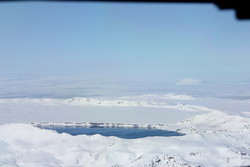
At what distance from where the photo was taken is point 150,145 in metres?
175

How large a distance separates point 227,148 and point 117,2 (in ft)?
624

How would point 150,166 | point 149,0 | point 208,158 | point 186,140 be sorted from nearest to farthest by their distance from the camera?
1. point 149,0
2. point 150,166
3. point 208,158
4. point 186,140

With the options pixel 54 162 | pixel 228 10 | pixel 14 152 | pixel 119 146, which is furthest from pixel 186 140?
pixel 228 10

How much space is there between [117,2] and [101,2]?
128mm

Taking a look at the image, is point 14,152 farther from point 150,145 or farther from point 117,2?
point 117,2

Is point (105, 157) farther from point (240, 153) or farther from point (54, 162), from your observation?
point (240, 153)

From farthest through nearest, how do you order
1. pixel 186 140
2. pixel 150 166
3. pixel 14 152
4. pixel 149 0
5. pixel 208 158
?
pixel 14 152
pixel 186 140
pixel 208 158
pixel 150 166
pixel 149 0

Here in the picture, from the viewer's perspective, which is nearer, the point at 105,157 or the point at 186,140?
the point at 105,157

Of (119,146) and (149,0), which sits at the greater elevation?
(149,0)

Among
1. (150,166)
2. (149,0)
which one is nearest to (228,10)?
(149,0)

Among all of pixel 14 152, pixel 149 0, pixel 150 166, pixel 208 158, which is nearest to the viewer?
pixel 149 0

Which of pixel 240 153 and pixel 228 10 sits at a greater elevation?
pixel 228 10

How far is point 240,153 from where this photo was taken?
175750 mm

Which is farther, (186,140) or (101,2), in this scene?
(186,140)
